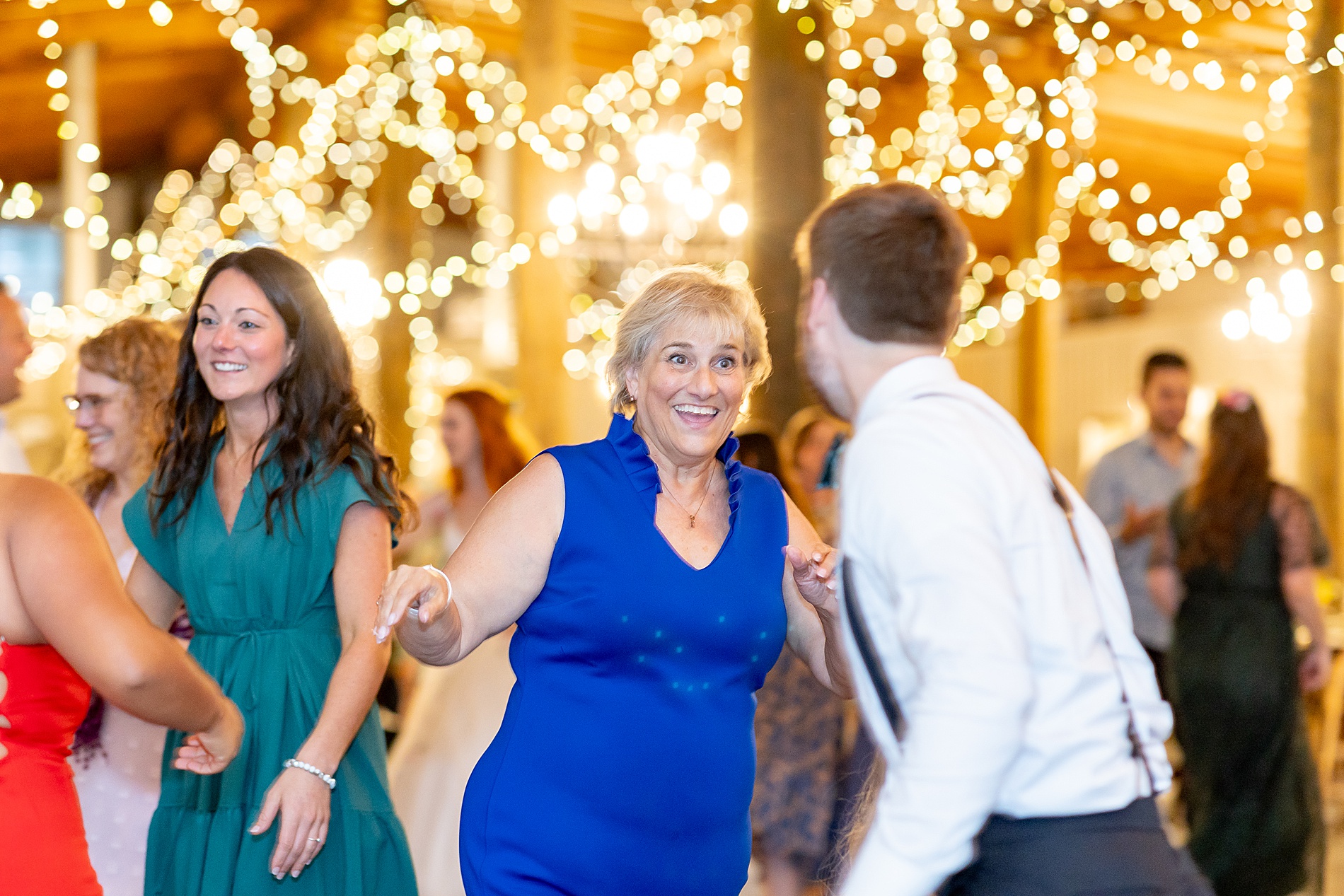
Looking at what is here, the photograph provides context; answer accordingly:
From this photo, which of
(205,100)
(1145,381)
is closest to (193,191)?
(205,100)

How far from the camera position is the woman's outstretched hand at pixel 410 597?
5.41ft

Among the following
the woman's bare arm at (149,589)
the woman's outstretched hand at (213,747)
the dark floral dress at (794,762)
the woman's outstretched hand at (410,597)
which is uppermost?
the woman's outstretched hand at (410,597)

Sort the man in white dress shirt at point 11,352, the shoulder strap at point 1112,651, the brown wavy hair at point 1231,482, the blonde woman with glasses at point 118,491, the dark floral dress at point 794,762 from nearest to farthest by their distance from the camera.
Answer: the shoulder strap at point 1112,651
the blonde woman with glasses at point 118,491
the man in white dress shirt at point 11,352
the dark floral dress at point 794,762
the brown wavy hair at point 1231,482

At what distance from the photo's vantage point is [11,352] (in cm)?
269

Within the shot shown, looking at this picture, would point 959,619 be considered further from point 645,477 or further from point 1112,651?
point 645,477

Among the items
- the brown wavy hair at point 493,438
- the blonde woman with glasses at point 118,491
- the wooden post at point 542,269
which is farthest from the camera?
the wooden post at point 542,269

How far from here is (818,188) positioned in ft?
16.3

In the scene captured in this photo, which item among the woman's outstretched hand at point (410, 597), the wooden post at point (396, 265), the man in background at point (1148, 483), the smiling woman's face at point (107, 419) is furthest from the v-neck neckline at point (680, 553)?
the wooden post at point (396, 265)

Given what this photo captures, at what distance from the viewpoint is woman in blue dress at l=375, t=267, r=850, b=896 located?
1842 mm

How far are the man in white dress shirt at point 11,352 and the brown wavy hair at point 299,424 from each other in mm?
596

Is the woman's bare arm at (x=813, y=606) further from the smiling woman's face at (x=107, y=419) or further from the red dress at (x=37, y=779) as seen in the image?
the smiling woman's face at (x=107, y=419)

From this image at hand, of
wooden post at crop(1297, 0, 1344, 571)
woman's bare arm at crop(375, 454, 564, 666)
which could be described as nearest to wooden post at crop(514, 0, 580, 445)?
wooden post at crop(1297, 0, 1344, 571)

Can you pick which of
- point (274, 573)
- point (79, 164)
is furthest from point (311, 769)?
point (79, 164)

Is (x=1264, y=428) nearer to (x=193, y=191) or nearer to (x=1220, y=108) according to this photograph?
(x=1220, y=108)
